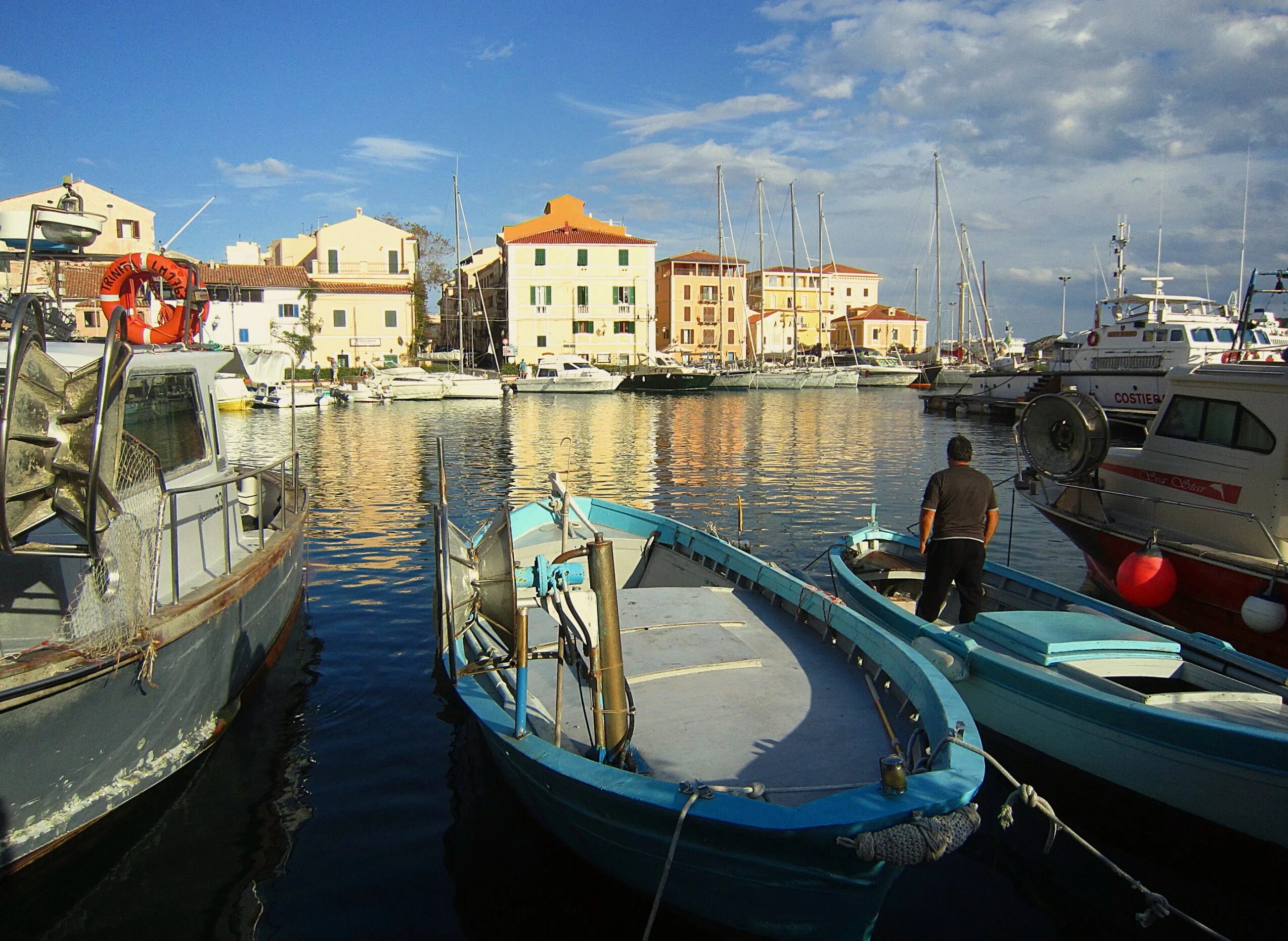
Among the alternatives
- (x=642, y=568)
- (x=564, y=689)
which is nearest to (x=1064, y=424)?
(x=642, y=568)

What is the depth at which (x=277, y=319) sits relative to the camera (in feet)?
170

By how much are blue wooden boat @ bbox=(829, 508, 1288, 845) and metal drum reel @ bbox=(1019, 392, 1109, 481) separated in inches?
114

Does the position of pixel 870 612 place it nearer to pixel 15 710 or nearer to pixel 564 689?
pixel 564 689

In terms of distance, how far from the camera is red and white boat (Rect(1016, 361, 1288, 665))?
8172 millimetres

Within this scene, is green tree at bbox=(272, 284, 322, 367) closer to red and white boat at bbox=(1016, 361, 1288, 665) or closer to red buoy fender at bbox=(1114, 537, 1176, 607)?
red and white boat at bbox=(1016, 361, 1288, 665)

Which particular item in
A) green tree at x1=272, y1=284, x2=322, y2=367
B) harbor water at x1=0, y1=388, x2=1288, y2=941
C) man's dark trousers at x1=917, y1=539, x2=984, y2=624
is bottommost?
harbor water at x1=0, y1=388, x2=1288, y2=941

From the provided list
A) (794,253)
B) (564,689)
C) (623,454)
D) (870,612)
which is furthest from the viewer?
(794,253)

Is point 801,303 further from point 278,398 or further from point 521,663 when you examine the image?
point 521,663

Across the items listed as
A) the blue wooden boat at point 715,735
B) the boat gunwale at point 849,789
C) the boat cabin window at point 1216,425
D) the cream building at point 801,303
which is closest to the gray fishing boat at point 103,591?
the blue wooden boat at point 715,735

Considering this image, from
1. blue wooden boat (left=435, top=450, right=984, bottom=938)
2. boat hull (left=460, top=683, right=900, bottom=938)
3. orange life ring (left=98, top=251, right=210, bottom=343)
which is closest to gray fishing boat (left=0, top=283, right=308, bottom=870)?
orange life ring (left=98, top=251, right=210, bottom=343)

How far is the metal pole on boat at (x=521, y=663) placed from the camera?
4398 mm

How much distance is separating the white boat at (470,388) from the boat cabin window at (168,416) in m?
41.2

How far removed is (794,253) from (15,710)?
6845cm

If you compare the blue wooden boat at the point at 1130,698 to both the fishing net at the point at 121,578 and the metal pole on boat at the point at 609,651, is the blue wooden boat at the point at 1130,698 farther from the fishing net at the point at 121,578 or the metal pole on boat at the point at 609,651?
the fishing net at the point at 121,578
